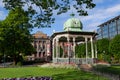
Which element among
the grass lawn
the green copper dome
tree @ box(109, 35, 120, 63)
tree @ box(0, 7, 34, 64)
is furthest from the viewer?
tree @ box(109, 35, 120, 63)

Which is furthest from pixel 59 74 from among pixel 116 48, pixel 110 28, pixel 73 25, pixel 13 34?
pixel 110 28

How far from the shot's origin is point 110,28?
507ft

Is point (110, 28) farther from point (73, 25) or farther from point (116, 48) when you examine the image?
point (73, 25)

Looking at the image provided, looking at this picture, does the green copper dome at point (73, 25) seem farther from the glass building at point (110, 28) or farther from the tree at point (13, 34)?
the glass building at point (110, 28)

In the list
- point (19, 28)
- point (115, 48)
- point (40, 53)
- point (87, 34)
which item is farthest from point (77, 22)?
point (40, 53)

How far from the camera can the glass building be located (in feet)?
465

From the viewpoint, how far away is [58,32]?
174 feet

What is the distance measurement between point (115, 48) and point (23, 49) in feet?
84.8

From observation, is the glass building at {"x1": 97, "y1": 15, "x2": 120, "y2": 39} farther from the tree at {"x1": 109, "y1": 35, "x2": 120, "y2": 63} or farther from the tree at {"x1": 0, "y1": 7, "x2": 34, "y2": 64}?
the tree at {"x1": 0, "y1": 7, "x2": 34, "y2": 64}

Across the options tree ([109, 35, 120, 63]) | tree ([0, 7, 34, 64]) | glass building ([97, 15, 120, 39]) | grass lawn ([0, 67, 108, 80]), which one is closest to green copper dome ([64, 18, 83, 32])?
tree ([0, 7, 34, 64])

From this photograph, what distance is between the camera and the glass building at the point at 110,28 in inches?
5576

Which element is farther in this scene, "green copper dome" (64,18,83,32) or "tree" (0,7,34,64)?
"tree" (0,7,34,64)

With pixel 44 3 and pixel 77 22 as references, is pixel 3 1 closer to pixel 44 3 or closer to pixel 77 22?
pixel 44 3

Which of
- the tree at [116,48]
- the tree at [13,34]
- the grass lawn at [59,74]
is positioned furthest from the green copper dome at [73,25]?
the tree at [116,48]
